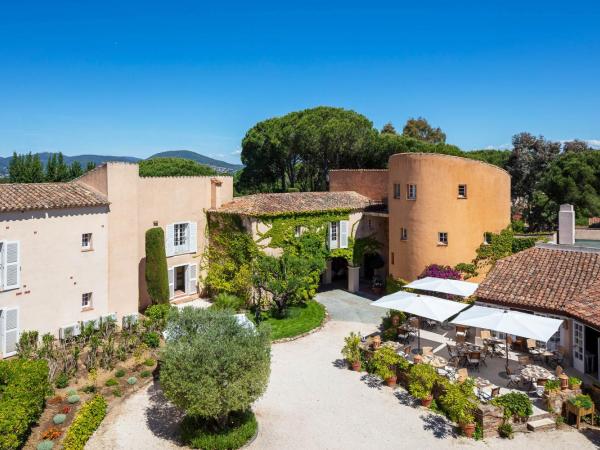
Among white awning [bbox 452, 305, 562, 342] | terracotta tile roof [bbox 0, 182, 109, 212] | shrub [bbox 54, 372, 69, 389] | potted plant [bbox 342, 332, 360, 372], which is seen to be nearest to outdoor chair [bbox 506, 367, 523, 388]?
white awning [bbox 452, 305, 562, 342]

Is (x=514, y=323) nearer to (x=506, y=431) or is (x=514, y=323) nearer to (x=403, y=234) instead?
(x=506, y=431)

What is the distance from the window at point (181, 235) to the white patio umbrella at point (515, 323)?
56.3ft

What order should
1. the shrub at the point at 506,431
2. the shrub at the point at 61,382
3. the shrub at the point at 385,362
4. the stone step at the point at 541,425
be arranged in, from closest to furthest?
the shrub at the point at 506,431 < the stone step at the point at 541,425 < the shrub at the point at 61,382 < the shrub at the point at 385,362

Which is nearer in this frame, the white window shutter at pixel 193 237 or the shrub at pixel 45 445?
the shrub at pixel 45 445

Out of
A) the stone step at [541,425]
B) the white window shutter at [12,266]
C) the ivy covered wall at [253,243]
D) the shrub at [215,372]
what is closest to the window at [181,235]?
the ivy covered wall at [253,243]

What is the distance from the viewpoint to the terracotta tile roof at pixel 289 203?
28.0 meters

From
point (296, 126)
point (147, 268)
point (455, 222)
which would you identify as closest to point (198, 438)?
point (147, 268)

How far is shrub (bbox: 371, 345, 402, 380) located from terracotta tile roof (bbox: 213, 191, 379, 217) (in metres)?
11.4

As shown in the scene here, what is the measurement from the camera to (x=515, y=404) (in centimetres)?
1486

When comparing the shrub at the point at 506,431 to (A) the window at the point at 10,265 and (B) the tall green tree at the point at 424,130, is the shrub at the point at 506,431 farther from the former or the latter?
(B) the tall green tree at the point at 424,130

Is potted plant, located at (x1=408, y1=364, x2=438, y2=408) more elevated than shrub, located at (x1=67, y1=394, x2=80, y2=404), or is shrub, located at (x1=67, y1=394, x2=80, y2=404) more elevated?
potted plant, located at (x1=408, y1=364, x2=438, y2=408)

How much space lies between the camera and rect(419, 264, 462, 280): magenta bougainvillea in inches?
1024

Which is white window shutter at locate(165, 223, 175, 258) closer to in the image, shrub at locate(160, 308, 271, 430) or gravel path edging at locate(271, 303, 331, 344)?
gravel path edging at locate(271, 303, 331, 344)

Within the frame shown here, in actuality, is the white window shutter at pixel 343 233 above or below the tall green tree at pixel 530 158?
below
